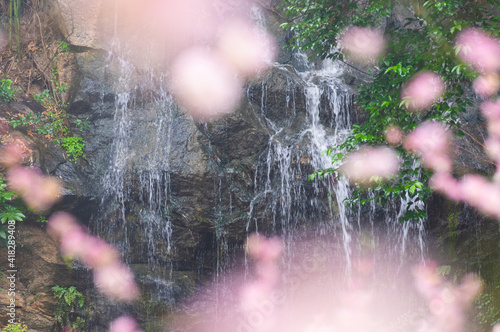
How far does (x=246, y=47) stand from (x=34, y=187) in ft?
21.3

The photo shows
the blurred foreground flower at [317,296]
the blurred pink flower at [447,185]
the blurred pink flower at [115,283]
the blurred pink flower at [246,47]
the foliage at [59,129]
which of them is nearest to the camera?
the blurred pink flower at [447,185]

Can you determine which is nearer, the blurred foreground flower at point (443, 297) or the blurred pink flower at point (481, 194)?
the blurred pink flower at point (481, 194)

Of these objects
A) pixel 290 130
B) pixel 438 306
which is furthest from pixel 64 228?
pixel 438 306

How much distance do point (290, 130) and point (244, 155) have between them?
1.39m

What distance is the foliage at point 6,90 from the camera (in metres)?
7.96

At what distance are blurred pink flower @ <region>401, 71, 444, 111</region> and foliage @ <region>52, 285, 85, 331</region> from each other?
7.60 metres

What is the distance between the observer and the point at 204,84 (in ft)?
29.8

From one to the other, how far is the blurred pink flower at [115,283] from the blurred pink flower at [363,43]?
29.0ft

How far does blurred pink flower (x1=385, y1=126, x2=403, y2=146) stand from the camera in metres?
5.05

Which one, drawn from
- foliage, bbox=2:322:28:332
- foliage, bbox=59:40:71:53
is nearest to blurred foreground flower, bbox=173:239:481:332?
foliage, bbox=2:322:28:332

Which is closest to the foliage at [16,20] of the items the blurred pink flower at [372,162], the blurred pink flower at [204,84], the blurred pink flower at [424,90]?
the blurred pink flower at [204,84]

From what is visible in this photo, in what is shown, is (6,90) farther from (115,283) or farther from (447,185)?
(447,185)

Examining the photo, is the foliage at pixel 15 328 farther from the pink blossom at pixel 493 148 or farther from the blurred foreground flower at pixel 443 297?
the pink blossom at pixel 493 148

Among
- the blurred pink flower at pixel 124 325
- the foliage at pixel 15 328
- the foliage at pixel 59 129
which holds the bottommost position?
the blurred pink flower at pixel 124 325
